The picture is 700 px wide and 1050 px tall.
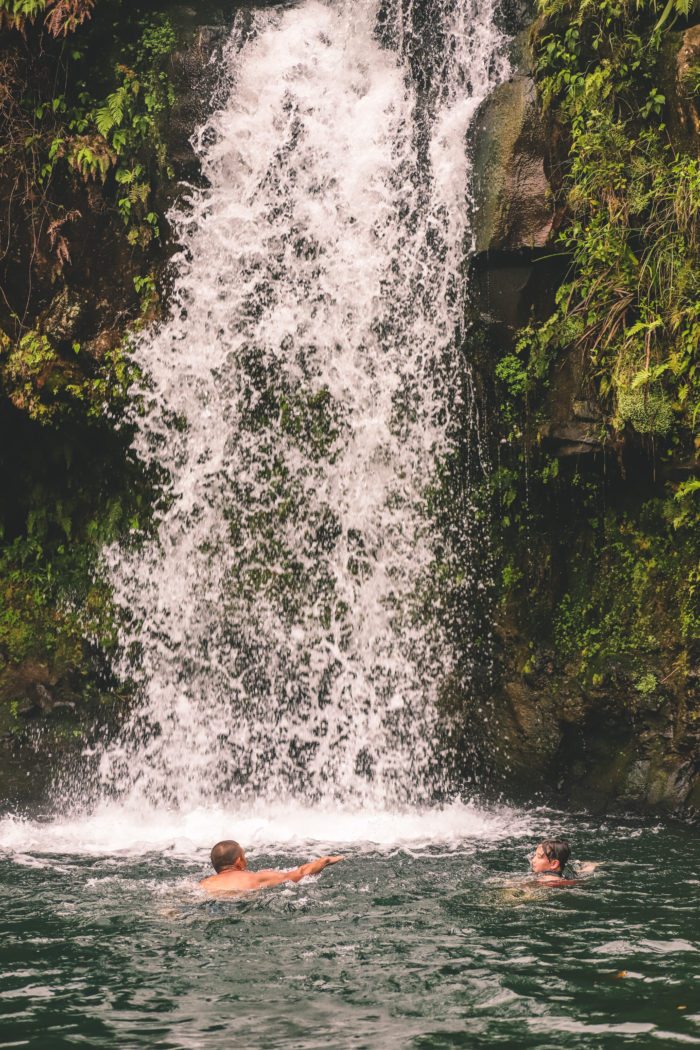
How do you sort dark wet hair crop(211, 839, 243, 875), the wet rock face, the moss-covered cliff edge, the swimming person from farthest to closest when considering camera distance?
the wet rock face → the moss-covered cliff edge → the swimming person → dark wet hair crop(211, 839, 243, 875)

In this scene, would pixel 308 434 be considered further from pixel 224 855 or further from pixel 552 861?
pixel 552 861

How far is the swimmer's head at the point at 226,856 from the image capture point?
6.94m

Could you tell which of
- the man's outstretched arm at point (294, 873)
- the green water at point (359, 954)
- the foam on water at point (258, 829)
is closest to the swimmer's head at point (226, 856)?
the man's outstretched arm at point (294, 873)

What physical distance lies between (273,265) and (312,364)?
4.56ft

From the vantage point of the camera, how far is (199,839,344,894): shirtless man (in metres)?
6.81

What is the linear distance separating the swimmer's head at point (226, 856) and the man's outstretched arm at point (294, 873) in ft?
0.59

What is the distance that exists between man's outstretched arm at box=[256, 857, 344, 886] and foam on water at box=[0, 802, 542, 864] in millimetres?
1384

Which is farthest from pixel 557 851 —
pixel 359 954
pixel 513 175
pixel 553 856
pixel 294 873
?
pixel 513 175

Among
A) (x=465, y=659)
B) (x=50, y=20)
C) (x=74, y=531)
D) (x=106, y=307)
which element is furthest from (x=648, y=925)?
(x=50, y=20)

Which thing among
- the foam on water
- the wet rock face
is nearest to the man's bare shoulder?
the foam on water

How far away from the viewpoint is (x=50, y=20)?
1102 centimetres

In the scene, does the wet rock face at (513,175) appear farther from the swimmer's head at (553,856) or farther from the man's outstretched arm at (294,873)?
the man's outstretched arm at (294,873)

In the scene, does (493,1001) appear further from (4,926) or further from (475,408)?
(475,408)

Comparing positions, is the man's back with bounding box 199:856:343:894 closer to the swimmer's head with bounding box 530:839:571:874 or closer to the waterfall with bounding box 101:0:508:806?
the swimmer's head with bounding box 530:839:571:874
